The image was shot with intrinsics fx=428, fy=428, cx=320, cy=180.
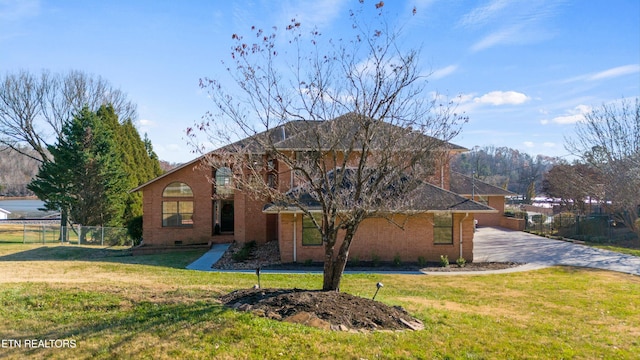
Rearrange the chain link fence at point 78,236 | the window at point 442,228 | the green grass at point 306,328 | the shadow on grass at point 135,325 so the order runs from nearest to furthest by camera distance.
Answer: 1. the shadow on grass at point 135,325
2. the green grass at point 306,328
3. the window at point 442,228
4. the chain link fence at point 78,236

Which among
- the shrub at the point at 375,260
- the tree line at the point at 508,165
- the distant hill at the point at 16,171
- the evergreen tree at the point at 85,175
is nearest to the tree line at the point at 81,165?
the evergreen tree at the point at 85,175

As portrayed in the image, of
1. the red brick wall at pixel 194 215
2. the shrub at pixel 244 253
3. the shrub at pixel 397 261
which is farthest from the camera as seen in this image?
the red brick wall at pixel 194 215

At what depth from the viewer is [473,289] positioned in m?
13.1

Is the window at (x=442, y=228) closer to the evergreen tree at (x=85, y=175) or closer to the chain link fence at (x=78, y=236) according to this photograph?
the chain link fence at (x=78, y=236)

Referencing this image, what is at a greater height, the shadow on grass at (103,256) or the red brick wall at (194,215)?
the red brick wall at (194,215)

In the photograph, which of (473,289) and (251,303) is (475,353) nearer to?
(251,303)

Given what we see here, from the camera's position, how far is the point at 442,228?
60.8ft

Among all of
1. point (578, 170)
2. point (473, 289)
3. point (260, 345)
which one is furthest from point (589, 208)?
point (260, 345)

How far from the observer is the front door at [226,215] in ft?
87.7

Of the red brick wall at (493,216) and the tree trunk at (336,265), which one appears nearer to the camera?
the tree trunk at (336,265)

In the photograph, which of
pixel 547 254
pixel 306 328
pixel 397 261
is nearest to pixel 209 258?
pixel 397 261

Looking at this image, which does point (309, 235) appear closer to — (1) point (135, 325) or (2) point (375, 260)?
(2) point (375, 260)

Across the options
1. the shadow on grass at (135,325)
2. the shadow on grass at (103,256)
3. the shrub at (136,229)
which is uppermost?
the shrub at (136,229)

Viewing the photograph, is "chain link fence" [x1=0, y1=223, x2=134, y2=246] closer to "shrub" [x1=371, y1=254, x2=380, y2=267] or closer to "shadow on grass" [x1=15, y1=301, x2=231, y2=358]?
"shrub" [x1=371, y1=254, x2=380, y2=267]
